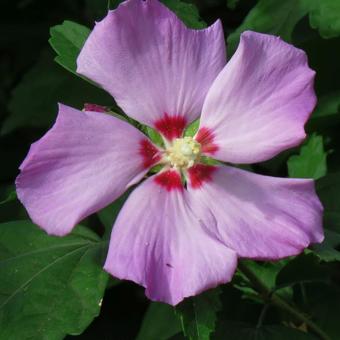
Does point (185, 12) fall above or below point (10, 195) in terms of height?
above

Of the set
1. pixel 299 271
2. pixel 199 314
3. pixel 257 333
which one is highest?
pixel 199 314

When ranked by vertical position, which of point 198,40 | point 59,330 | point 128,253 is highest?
point 198,40

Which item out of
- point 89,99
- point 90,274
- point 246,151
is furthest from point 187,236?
point 89,99

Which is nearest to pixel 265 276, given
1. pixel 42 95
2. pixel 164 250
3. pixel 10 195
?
pixel 164 250

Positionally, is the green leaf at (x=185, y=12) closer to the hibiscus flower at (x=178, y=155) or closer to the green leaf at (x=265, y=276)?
the hibiscus flower at (x=178, y=155)

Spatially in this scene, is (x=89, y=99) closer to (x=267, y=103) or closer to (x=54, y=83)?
(x=54, y=83)

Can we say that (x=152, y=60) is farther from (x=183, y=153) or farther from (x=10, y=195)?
(x=10, y=195)

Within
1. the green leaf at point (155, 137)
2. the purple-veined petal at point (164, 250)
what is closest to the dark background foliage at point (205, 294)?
the purple-veined petal at point (164, 250)
